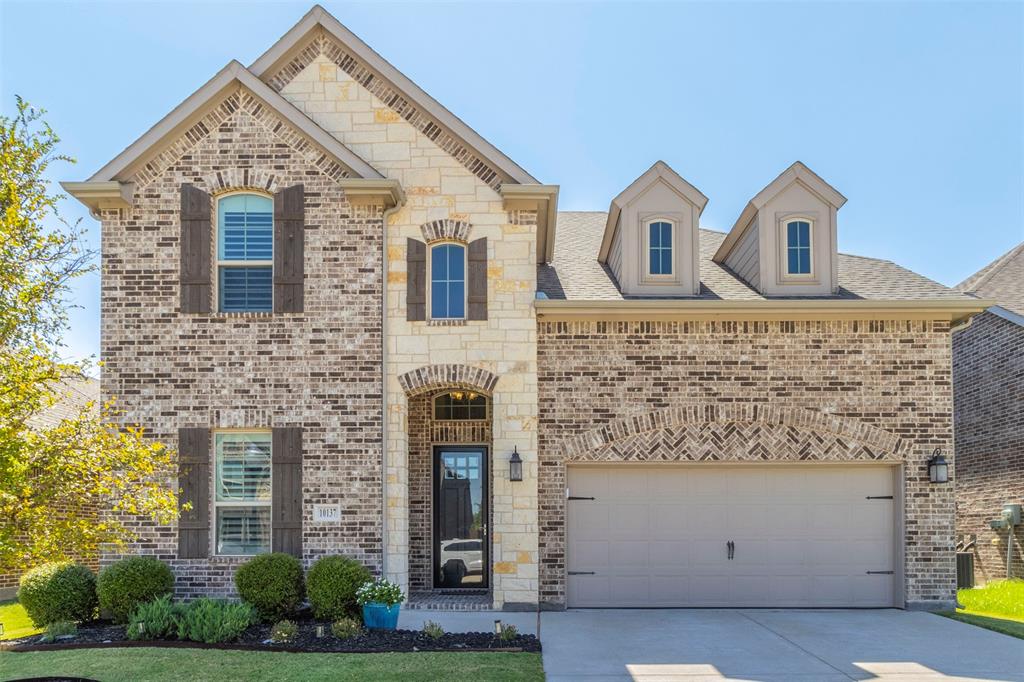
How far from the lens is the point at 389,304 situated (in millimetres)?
13141

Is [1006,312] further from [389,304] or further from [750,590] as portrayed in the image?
[389,304]

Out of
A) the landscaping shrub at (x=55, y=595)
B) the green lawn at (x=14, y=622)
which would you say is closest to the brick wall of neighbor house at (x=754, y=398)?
the landscaping shrub at (x=55, y=595)

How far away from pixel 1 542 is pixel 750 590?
9.98 m

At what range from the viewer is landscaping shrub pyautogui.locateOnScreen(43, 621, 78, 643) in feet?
36.1

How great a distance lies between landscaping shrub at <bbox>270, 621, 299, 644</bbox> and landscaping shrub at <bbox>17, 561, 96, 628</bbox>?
2.88 meters

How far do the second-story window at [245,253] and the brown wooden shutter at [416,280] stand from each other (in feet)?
6.49

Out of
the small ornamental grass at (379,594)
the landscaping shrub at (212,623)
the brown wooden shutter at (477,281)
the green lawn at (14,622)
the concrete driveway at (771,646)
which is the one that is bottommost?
the green lawn at (14,622)

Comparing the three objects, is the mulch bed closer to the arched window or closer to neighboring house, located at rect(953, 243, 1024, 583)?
the arched window

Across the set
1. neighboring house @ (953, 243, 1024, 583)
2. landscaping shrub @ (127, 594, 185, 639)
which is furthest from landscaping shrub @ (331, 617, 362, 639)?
neighboring house @ (953, 243, 1024, 583)

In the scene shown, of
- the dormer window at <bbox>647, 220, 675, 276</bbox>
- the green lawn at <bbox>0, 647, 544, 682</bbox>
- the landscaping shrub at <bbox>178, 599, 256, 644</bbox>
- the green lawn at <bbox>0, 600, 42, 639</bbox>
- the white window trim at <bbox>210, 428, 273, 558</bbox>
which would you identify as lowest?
the green lawn at <bbox>0, 600, 42, 639</bbox>

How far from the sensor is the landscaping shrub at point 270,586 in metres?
11.7

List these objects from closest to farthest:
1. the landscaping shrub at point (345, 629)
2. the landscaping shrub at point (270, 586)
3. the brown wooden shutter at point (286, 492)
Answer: the landscaping shrub at point (345, 629) → the landscaping shrub at point (270, 586) → the brown wooden shutter at point (286, 492)

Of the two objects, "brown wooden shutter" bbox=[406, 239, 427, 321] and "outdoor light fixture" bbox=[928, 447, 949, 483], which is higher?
"brown wooden shutter" bbox=[406, 239, 427, 321]

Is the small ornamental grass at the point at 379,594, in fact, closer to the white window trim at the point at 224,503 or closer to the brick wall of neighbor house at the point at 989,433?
the white window trim at the point at 224,503
